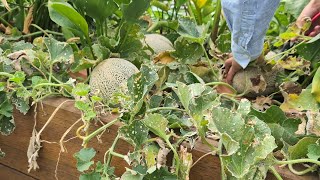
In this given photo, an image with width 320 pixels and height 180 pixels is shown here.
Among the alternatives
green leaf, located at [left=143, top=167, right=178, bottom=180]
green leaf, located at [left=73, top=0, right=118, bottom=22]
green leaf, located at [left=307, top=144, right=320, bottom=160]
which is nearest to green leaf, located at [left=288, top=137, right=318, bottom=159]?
green leaf, located at [left=307, top=144, right=320, bottom=160]

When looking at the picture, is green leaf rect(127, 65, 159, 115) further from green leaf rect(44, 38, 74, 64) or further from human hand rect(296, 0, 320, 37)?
human hand rect(296, 0, 320, 37)

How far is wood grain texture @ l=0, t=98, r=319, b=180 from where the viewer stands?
0.85 metres

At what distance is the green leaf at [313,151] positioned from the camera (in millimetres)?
732

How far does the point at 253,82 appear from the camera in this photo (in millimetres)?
1127

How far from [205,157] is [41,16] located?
782mm

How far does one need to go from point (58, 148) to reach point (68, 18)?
25 centimetres

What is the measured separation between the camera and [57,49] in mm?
1083

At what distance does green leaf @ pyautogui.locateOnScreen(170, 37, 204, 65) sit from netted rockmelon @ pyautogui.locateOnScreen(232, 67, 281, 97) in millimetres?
95

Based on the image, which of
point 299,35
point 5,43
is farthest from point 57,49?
point 299,35

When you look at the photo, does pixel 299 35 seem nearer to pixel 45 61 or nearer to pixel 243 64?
pixel 243 64

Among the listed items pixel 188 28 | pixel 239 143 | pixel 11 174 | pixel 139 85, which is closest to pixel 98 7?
pixel 188 28

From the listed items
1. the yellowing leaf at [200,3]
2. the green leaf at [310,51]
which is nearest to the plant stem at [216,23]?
the yellowing leaf at [200,3]

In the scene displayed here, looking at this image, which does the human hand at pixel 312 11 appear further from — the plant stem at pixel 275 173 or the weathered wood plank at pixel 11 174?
the weathered wood plank at pixel 11 174

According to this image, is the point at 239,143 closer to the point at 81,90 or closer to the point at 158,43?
the point at 81,90
